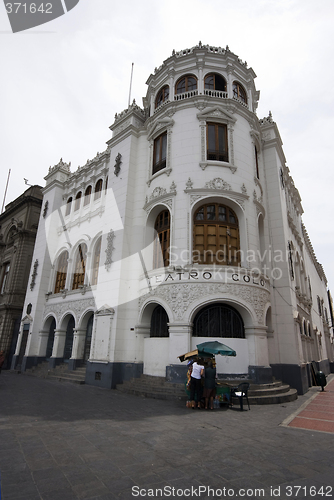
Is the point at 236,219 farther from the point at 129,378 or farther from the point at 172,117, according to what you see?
the point at 129,378

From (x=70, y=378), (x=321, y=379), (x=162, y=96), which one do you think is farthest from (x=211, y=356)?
(x=162, y=96)

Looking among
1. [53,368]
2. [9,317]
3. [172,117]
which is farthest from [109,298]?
[9,317]

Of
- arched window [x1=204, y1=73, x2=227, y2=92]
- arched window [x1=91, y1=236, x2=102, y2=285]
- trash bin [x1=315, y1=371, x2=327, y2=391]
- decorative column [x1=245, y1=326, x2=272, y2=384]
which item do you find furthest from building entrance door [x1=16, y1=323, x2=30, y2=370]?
arched window [x1=204, y1=73, x2=227, y2=92]

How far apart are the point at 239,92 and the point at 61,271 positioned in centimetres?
1890

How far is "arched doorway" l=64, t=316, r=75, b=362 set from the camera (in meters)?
21.9

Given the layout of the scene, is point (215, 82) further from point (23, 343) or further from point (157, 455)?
point (23, 343)

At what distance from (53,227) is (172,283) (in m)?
15.7

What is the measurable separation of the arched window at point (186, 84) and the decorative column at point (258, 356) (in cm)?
1511

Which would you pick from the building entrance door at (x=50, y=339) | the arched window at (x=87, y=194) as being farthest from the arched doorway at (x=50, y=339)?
the arched window at (x=87, y=194)

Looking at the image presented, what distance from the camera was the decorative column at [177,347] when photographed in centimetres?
1360

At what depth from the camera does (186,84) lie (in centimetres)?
1933

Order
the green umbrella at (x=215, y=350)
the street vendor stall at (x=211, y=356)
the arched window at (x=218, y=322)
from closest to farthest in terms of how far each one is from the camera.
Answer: the street vendor stall at (x=211, y=356)
the green umbrella at (x=215, y=350)
the arched window at (x=218, y=322)

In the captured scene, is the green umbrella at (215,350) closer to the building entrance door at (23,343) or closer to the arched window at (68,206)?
the building entrance door at (23,343)

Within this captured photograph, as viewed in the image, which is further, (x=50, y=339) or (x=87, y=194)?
(x=87, y=194)
